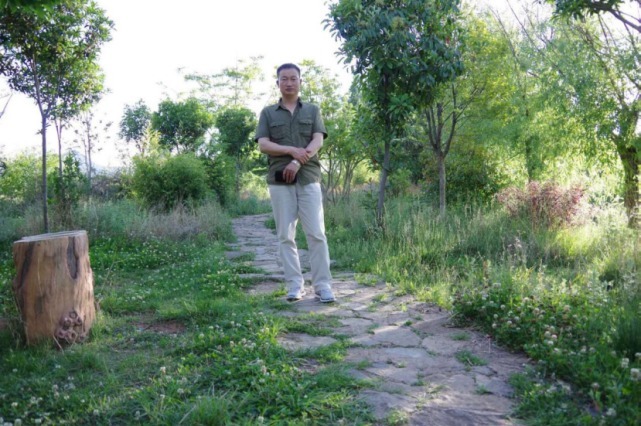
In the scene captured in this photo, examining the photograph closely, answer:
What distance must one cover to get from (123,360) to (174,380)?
58 centimetres

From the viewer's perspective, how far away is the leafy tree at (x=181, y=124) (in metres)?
18.2

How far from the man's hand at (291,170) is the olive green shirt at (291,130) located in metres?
0.15

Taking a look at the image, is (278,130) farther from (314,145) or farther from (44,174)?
(44,174)

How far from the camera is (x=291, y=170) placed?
4.04 meters

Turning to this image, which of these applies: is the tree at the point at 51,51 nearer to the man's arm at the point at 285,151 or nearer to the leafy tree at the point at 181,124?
the man's arm at the point at 285,151

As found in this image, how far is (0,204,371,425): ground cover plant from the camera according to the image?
7.32ft

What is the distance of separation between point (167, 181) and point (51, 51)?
4707mm

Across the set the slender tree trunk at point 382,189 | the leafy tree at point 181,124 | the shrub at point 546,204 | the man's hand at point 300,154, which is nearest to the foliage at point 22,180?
the leafy tree at point 181,124

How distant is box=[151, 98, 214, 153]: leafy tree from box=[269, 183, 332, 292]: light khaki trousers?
14.4 m

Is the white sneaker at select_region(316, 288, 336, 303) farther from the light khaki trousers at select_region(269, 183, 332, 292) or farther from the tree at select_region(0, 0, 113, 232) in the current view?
the tree at select_region(0, 0, 113, 232)

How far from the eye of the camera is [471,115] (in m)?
9.59

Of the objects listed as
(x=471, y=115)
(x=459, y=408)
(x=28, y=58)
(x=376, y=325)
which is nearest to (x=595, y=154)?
(x=471, y=115)

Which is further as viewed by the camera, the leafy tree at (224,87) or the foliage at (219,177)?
the leafy tree at (224,87)

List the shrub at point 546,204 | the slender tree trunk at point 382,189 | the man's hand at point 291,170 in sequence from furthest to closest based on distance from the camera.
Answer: the shrub at point 546,204 < the slender tree trunk at point 382,189 < the man's hand at point 291,170
